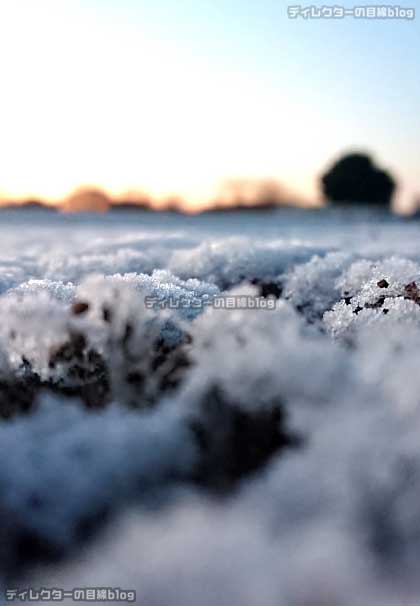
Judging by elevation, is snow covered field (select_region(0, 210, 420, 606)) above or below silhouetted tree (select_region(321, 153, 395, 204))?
below

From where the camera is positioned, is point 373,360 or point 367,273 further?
point 367,273

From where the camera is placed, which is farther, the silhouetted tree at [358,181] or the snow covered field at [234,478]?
the silhouetted tree at [358,181]

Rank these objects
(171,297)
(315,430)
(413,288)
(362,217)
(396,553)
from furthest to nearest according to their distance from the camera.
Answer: (362,217), (413,288), (171,297), (315,430), (396,553)

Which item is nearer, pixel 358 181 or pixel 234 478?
pixel 234 478

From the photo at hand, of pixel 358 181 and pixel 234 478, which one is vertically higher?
pixel 358 181

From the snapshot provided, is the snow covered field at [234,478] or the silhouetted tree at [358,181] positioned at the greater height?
the silhouetted tree at [358,181]

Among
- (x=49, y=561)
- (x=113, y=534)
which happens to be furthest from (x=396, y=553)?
(x=49, y=561)

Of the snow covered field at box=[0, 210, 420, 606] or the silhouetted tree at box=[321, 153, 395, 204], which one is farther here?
the silhouetted tree at box=[321, 153, 395, 204]

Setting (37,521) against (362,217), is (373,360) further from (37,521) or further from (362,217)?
(362,217)
